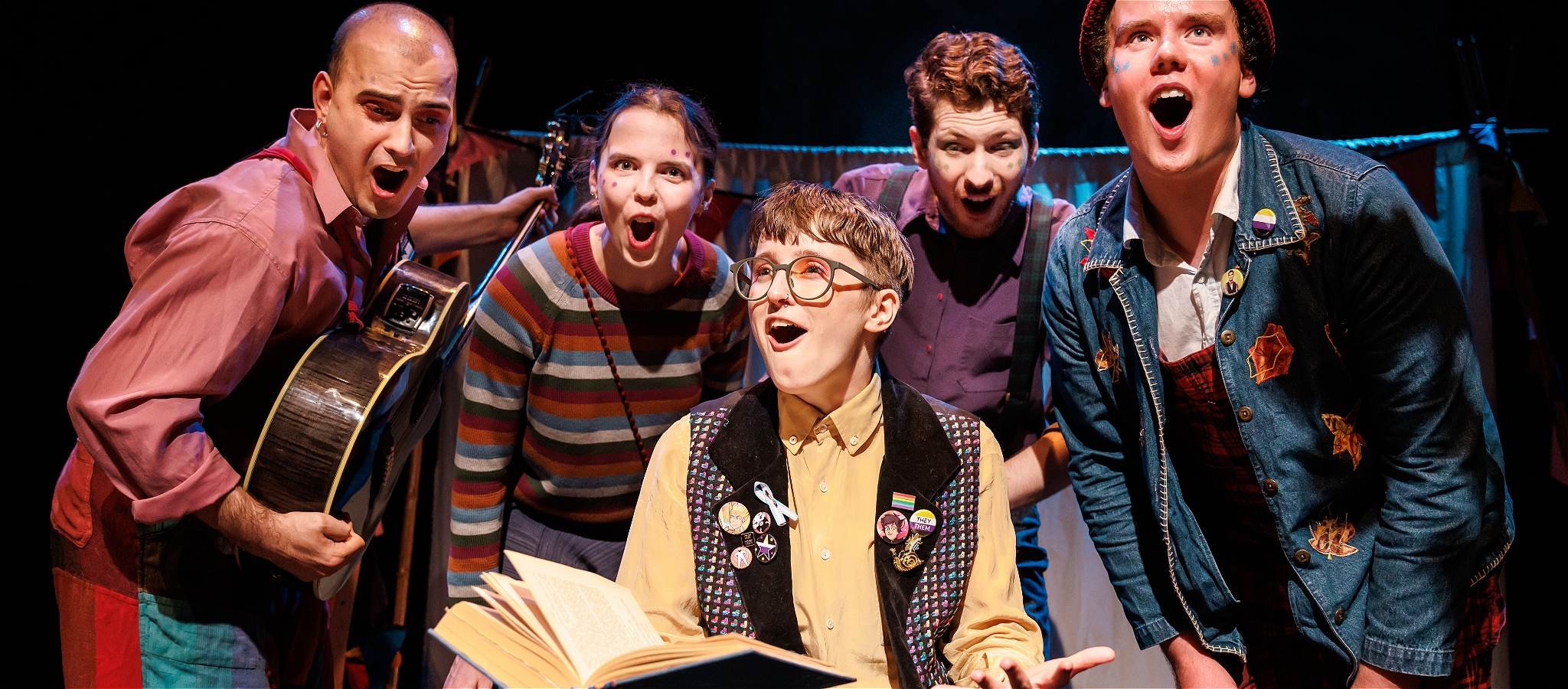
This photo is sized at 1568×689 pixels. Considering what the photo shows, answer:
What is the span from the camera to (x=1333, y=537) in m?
1.98

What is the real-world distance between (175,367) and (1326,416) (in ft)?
7.46

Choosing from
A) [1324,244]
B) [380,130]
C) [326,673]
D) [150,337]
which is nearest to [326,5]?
[380,130]

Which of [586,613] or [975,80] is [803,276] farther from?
[975,80]

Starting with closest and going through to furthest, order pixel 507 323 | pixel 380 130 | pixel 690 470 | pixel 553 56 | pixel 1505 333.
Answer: pixel 690 470 → pixel 380 130 → pixel 507 323 → pixel 1505 333 → pixel 553 56

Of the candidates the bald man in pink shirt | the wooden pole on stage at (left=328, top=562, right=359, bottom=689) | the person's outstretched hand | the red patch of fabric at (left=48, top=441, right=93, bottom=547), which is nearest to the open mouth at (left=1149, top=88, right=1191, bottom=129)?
the person's outstretched hand

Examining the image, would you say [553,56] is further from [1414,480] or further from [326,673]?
[1414,480]

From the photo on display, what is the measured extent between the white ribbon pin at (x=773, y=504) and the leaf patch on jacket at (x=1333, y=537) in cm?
103

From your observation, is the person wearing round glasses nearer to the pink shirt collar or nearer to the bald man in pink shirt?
the bald man in pink shirt

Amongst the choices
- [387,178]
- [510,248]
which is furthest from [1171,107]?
[510,248]

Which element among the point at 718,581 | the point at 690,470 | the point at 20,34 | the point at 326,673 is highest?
the point at 20,34

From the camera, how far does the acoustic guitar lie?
7.14ft

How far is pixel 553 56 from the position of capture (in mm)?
4246

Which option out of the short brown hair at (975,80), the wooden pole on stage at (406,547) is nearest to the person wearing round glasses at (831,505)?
the short brown hair at (975,80)

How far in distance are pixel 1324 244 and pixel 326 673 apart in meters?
2.66
